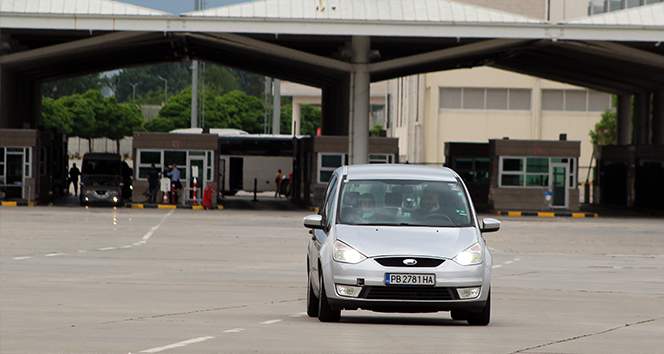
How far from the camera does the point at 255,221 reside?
160 ft

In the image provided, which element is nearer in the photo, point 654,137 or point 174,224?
point 174,224

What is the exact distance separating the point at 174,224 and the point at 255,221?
14.9 feet

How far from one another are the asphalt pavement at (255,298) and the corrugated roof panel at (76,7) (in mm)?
14478

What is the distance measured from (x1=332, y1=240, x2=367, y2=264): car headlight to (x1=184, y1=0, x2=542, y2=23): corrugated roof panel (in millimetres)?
39744

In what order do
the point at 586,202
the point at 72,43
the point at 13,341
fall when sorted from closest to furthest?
the point at 13,341
the point at 72,43
the point at 586,202

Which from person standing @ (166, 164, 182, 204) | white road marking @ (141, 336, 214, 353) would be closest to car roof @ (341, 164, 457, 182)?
white road marking @ (141, 336, 214, 353)

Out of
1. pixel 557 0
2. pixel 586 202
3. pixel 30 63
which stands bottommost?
pixel 586 202

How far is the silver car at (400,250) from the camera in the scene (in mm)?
15383

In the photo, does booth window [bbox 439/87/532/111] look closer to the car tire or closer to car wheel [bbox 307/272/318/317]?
car wheel [bbox 307/272/318/317]

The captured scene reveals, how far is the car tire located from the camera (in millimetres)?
15751

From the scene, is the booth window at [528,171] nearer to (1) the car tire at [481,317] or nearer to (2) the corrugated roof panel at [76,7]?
(2) the corrugated roof panel at [76,7]

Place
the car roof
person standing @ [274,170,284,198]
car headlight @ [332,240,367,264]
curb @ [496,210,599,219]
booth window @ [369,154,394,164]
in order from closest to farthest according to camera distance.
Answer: car headlight @ [332,240,367,264] < the car roof < curb @ [496,210,599,219] < booth window @ [369,154,394,164] < person standing @ [274,170,284,198]

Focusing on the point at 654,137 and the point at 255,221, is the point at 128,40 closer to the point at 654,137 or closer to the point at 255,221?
the point at 255,221

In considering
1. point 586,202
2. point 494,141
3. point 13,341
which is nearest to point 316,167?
point 494,141
